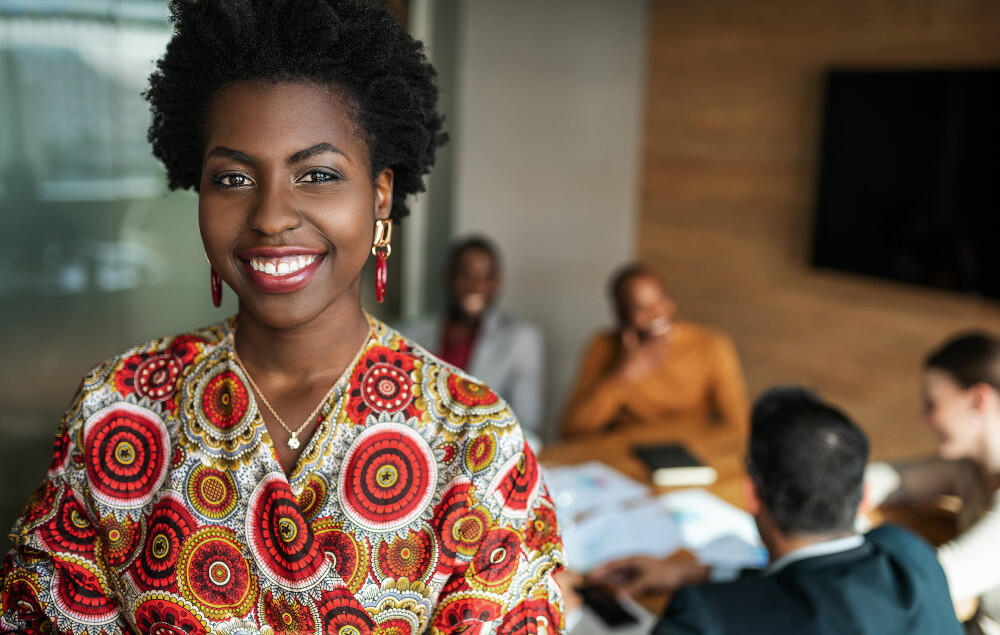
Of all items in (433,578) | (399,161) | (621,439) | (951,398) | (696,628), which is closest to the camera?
(433,578)

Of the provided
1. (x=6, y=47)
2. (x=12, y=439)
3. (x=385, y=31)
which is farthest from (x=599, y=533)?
(x=6, y=47)

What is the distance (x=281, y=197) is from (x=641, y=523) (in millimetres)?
1612

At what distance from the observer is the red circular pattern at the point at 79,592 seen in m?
1.02

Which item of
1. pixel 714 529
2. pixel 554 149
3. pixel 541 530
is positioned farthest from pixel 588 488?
pixel 554 149

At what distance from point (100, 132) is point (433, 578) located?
2556mm

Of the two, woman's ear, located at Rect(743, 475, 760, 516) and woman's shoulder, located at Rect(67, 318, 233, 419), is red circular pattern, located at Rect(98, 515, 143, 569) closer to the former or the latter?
woman's shoulder, located at Rect(67, 318, 233, 419)

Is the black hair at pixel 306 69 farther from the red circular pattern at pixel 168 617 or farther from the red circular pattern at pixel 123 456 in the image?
the red circular pattern at pixel 168 617

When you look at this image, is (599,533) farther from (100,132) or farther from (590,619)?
(100,132)

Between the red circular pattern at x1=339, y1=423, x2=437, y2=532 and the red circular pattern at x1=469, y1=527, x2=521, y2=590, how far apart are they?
0.09 metres

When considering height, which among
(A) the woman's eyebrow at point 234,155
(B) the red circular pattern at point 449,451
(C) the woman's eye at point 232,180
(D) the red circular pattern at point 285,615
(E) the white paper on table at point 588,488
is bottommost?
Answer: (E) the white paper on table at point 588,488

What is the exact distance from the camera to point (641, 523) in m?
2.31

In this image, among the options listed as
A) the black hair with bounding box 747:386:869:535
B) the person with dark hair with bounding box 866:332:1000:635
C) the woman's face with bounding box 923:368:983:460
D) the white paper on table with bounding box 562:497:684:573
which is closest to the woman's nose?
the black hair with bounding box 747:386:869:535

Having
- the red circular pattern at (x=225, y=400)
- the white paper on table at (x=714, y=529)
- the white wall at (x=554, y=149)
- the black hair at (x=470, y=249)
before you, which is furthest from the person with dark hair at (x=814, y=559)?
the white wall at (x=554, y=149)

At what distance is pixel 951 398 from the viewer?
214 cm
